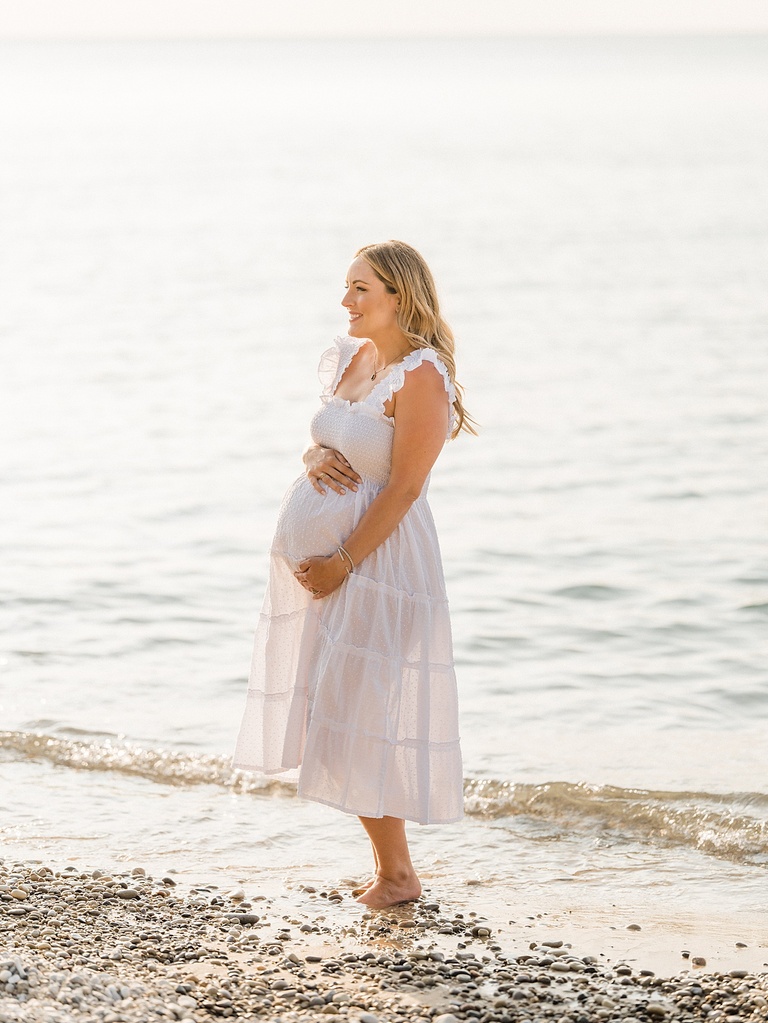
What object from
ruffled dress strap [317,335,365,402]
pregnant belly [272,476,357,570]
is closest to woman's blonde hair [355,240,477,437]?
ruffled dress strap [317,335,365,402]

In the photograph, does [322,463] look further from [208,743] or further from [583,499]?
[583,499]

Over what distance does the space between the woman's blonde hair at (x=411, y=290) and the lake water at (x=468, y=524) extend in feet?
6.28

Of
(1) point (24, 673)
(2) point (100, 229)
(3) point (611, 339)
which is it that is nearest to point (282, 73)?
(2) point (100, 229)

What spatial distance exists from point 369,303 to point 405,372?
27 centimetres

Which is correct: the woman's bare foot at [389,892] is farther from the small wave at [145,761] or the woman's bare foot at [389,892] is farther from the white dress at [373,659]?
the small wave at [145,761]

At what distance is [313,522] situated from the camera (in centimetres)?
461

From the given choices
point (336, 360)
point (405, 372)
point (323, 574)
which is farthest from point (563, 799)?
point (405, 372)

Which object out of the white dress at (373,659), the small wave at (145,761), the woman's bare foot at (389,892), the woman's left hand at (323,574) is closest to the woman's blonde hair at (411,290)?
the white dress at (373,659)

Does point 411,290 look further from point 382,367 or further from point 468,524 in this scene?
point 468,524

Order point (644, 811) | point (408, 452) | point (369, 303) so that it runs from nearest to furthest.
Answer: point (408, 452) → point (369, 303) → point (644, 811)

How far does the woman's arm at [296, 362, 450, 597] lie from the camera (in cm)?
448

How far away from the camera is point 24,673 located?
7.54m

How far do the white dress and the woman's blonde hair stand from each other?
109 mm

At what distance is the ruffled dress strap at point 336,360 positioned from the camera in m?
4.86
